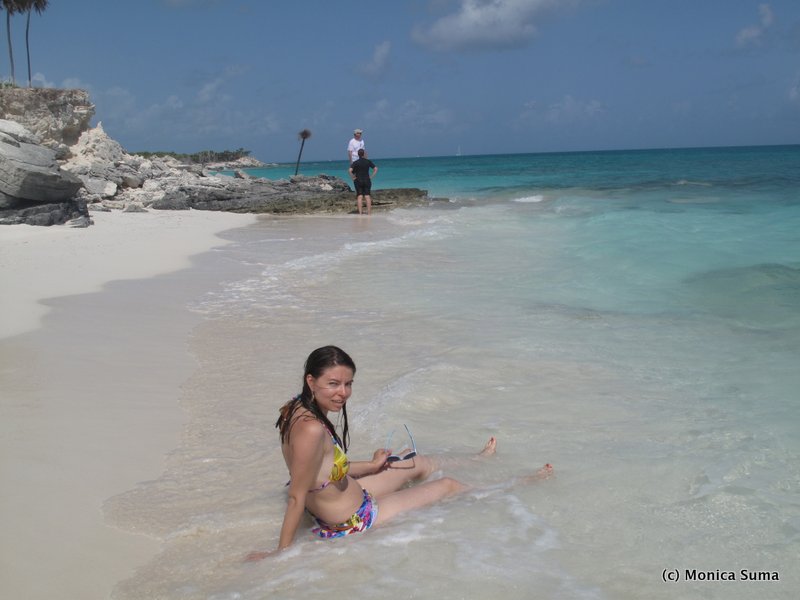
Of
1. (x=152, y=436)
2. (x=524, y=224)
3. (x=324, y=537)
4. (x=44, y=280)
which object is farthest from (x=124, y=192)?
(x=324, y=537)

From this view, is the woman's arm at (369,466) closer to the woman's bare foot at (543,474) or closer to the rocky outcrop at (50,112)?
the woman's bare foot at (543,474)

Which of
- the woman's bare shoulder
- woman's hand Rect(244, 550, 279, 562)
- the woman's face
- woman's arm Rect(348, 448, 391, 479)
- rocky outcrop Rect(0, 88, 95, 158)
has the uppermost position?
rocky outcrop Rect(0, 88, 95, 158)

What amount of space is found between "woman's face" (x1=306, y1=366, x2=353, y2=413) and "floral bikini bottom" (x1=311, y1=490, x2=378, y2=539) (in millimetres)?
552

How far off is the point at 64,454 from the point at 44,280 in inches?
225

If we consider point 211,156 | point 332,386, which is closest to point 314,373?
point 332,386

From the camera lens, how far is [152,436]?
4.42m

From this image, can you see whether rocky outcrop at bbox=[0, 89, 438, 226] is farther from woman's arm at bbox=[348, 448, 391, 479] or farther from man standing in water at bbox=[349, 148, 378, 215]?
woman's arm at bbox=[348, 448, 391, 479]

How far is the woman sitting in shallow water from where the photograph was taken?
3.20 metres

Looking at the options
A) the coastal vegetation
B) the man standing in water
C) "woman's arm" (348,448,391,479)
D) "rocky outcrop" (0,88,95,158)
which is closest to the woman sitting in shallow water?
"woman's arm" (348,448,391,479)

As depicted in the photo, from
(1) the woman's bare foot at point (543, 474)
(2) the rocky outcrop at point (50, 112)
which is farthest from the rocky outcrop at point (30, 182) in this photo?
(1) the woman's bare foot at point (543, 474)

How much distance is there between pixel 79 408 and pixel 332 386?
7.77 feet

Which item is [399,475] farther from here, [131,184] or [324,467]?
[131,184]

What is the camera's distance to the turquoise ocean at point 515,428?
3.09 metres

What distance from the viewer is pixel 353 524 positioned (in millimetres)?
3393
